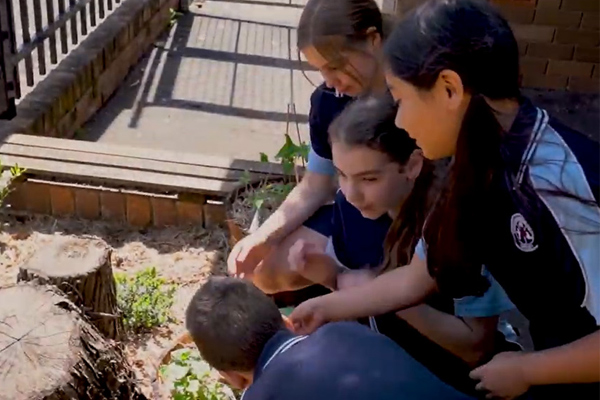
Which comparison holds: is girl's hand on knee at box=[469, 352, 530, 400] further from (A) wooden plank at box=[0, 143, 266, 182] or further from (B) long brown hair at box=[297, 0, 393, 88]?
(A) wooden plank at box=[0, 143, 266, 182]

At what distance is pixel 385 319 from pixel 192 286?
1156 millimetres

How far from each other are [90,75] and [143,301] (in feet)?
6.59

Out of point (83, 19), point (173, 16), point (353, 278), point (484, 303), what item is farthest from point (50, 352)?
point (173, 16)

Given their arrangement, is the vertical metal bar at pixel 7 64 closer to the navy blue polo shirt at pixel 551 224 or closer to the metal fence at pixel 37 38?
the metal fence at pixel 37 38

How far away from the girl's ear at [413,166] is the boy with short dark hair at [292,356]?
453mm

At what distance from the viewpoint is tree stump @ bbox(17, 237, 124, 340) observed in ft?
7.61

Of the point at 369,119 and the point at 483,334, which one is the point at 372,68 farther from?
the point at 483,334

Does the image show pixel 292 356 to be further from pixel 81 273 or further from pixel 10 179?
pixel 10 179

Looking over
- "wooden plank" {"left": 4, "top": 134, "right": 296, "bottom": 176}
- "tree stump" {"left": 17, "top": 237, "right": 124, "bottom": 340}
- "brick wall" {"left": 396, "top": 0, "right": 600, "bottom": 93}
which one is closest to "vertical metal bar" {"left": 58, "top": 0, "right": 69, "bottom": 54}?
"wooden plank" {"left": 4, "top": 134, "right": 296, "bottom": 176}

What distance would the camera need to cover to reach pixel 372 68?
80.7 inches

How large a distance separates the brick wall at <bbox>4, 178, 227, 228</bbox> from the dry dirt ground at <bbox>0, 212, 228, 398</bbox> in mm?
38

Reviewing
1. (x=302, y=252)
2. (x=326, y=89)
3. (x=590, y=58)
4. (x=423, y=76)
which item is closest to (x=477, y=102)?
(x=423, y=76)

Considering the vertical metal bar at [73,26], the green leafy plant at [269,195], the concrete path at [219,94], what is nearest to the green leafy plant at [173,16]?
the concrete path at [219,94]

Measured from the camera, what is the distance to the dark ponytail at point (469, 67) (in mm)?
1365
